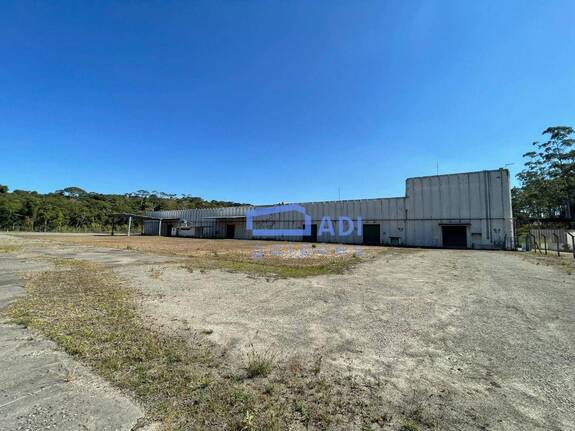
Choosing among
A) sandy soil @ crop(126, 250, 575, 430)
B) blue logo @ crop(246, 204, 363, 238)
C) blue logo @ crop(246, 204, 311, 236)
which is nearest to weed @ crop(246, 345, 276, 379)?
sandy soil @ crop(126, 250, 575, 430)

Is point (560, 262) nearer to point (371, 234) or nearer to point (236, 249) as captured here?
point (371, 234)

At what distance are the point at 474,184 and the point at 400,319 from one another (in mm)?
26934

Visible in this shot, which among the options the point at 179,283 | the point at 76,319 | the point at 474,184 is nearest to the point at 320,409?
the point at 76,319

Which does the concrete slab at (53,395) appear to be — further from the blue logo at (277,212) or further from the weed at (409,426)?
the blue logo at (277,212)

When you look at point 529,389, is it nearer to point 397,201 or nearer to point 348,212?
point 397,201

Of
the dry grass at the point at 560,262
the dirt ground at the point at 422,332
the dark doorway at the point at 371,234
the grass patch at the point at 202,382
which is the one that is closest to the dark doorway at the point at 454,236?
the dark doorway at the point at 371,234

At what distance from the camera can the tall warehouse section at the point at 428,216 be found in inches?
1001

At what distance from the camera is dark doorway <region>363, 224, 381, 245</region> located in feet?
106

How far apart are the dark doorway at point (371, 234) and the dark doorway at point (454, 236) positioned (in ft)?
21.9

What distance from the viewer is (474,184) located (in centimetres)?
2641

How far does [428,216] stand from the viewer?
28797 millimetres

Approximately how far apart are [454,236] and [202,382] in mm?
30635

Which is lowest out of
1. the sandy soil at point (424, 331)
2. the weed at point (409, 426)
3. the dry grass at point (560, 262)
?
the sandy soil at point (424, 331)

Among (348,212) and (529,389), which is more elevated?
(348,212)
